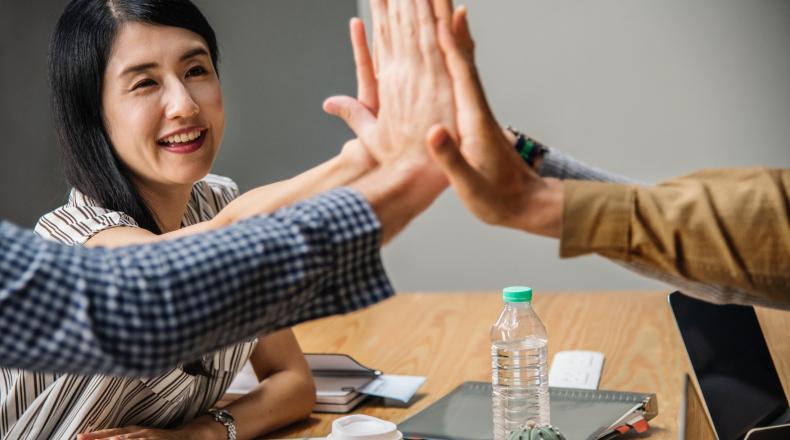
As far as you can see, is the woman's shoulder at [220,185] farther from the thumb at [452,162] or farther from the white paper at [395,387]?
the thumb at [452,162]

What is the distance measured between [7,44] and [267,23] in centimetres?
102

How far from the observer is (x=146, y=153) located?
68.4 inches

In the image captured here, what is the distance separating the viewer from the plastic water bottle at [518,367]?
1476 mm

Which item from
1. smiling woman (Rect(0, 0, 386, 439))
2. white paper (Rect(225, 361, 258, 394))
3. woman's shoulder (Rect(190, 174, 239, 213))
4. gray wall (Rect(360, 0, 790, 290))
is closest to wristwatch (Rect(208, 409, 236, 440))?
smiling woman (Rect(0, 0, 386, 439))

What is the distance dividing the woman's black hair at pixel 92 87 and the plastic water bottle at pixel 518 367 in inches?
27.5

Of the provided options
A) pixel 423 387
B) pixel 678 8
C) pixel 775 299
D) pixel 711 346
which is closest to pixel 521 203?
pixel 775 299

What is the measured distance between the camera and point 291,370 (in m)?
1.82

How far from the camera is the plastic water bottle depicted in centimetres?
148

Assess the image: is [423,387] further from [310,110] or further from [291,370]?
[310,110]

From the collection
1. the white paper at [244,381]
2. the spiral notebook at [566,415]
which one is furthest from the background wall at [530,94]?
the spiral notebook at [566,415]

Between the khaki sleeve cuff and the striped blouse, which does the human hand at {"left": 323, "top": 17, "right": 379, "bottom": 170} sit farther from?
the striped blouse

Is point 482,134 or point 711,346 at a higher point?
point 482,134

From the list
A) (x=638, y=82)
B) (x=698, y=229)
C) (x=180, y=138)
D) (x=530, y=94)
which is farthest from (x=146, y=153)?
(x=638, y=82)

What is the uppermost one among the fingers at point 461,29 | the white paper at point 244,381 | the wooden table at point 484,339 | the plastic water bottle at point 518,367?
the fingers at point 461,29
